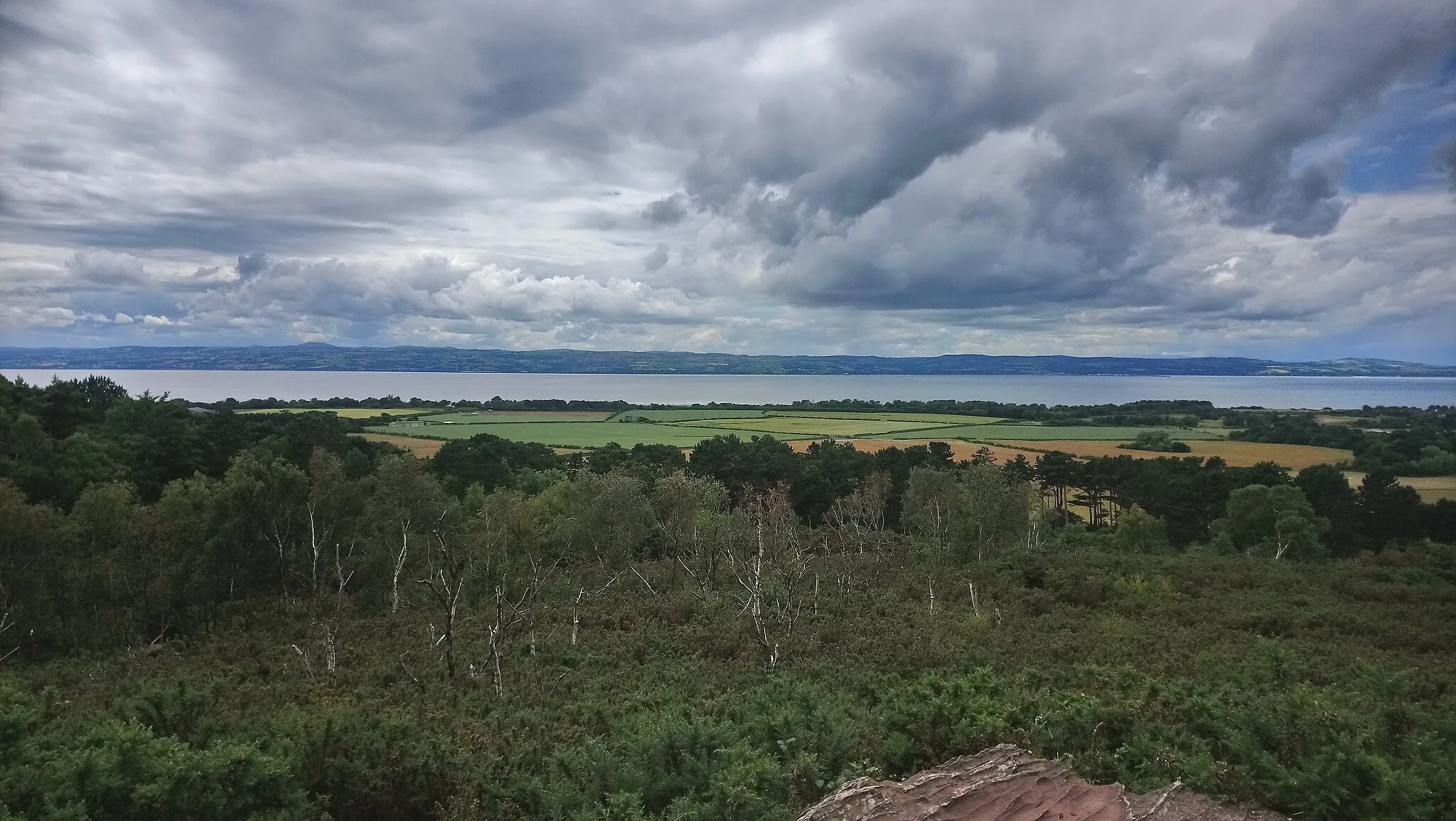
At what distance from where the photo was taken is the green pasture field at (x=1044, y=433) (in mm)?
68938

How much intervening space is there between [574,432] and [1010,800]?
70149 mm

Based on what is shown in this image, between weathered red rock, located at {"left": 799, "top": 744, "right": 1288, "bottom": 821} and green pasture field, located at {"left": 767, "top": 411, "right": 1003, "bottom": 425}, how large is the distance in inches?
3180

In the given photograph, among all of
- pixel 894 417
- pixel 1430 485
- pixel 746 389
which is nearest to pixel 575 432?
pixel 894 417

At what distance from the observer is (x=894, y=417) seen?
95812 millimetres

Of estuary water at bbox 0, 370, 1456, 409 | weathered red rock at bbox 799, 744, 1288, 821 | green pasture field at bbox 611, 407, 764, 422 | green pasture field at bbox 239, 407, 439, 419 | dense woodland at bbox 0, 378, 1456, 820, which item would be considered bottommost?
dense woodland at bbox 0, 378, 1456, 820

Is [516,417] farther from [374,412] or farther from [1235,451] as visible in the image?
[1235,451]

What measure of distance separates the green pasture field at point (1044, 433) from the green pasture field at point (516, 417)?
37773 millimetres

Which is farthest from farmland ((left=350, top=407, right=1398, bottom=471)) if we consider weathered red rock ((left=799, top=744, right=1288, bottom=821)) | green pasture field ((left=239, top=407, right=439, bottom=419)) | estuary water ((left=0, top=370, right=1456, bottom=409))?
weathered red rock ((left=799, top=744, right=1288, bottom=821))

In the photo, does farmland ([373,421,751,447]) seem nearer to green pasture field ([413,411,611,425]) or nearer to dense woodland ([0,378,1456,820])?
green pasture field ([413,411,611,425])

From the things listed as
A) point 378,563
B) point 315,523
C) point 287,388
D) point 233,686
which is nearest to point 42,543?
point 315,523

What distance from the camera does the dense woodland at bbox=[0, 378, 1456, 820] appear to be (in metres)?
8.14

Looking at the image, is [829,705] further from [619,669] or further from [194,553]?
[194,553]

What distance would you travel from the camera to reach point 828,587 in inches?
1033

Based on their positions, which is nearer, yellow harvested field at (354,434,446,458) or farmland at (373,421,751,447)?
yellow harvested field at (354,434,446,458)
